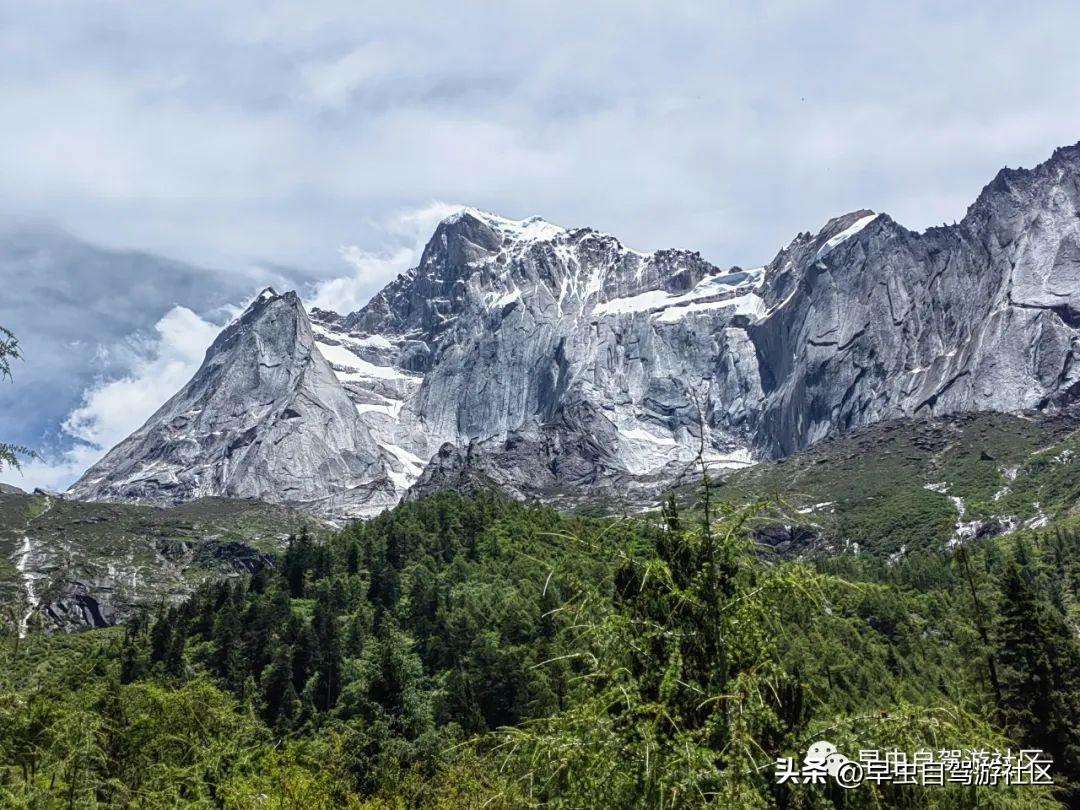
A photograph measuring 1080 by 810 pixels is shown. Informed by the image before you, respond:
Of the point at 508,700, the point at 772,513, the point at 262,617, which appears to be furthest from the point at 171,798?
the point at 262,617

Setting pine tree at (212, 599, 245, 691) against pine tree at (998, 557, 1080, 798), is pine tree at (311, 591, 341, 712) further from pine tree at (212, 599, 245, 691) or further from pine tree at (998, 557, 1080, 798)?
pine tree at (998, 557, 1080, 798)

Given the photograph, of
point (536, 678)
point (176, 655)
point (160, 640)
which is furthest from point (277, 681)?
point (536, 678)

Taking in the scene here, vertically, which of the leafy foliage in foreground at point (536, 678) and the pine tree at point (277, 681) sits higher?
the leafy foliage in foreground at point (536, 678)

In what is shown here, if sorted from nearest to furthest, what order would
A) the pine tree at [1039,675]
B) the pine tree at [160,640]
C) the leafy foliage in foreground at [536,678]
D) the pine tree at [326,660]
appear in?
the leafy foliage in foreground at [536,678] → the pine tree at [1039,675] → the pine tree at [326,660] → the pine tree at [160,640]

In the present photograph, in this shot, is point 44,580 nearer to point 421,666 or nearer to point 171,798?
point 421,666

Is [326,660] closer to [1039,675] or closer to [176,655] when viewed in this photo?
[176,655]

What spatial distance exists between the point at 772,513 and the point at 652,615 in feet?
6.77

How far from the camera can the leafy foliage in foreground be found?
8.41 meters

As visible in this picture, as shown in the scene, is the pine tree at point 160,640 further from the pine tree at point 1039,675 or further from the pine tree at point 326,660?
the pine tree at point 1039,675

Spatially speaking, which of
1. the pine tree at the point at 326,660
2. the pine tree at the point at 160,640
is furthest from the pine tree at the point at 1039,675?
the pine tree at the point at 160,640

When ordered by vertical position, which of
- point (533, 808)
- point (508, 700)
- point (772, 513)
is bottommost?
point (508, 700)

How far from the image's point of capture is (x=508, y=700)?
77.4 meters

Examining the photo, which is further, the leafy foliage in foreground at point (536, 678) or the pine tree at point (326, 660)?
the pine tree at point (326, 660)

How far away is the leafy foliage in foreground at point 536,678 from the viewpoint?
8414 millimetres
